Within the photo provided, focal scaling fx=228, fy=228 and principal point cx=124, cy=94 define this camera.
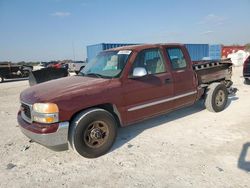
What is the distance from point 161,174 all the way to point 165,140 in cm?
128

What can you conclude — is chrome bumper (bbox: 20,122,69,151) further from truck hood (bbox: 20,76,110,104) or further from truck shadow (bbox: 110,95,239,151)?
truck shadow (bbox: 110,95,239,151)

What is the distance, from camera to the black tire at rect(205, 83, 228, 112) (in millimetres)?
6121

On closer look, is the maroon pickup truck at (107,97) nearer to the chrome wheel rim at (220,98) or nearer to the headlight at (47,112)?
the headlight at (47,112)

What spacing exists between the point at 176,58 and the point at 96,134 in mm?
2655

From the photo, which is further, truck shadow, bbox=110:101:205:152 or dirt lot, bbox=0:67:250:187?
truck shadow, bbox=110:101:205:152

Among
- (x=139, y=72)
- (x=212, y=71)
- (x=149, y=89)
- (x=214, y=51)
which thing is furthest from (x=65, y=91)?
(x=214, y=51)

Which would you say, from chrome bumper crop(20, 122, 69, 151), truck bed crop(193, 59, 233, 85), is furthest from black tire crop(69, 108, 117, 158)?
truck bed crop(193, 59, 233, 85)

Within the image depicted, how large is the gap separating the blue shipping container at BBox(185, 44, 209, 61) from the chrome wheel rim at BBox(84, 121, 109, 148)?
73.3 ft

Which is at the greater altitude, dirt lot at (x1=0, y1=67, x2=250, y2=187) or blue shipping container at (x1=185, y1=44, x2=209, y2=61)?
blue shipping container at (x1=185, y1=44, x2=209, y2=61)

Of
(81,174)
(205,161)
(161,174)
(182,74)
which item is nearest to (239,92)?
(182,74)

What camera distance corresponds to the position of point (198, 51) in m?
25.9

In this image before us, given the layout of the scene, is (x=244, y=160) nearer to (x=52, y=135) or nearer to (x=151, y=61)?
(x=151, y=61)

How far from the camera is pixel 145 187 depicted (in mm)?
3029

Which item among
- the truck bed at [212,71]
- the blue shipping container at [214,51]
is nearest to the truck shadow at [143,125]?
the truck bed at [212,71]
